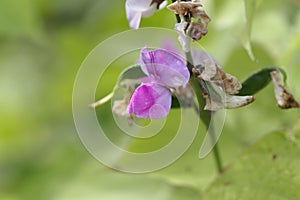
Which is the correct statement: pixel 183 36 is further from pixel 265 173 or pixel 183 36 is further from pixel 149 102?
pixel 265 173

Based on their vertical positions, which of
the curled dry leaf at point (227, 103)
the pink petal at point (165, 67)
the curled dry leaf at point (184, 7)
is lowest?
the curled dry leaf at point (227, 103)

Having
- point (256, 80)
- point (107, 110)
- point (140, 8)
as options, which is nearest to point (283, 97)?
point (256, 80)

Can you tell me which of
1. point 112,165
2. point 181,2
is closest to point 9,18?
point 112,165

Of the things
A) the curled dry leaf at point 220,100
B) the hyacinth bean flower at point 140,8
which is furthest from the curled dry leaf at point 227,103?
the hyacinth bean flower at point 140,8

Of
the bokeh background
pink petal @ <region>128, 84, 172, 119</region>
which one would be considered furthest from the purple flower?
the bokeh background

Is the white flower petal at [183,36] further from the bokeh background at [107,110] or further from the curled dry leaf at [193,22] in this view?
the bokeh background at [107,110]

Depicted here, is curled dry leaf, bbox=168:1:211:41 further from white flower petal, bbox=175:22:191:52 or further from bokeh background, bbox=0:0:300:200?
bokeh background, bbox=0:0:300:200

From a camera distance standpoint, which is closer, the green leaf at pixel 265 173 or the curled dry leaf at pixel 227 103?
the curled dry leaf at pixel 227 103
